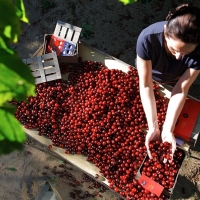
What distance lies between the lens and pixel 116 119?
2.50 meters

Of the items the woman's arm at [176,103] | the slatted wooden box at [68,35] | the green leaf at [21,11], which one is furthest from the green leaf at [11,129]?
the slatted wooden box at [68,35]

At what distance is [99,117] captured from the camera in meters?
2.55

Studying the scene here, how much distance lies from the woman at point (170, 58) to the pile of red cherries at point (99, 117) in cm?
20

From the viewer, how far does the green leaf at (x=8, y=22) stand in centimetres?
67

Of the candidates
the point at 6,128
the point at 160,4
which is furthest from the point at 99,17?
the point at 6,128

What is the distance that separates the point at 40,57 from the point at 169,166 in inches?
55.9

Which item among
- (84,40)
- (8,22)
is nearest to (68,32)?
(84,40)

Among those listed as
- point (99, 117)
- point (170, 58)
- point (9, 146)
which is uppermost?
point (9, 146)

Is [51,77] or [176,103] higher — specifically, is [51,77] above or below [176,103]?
below

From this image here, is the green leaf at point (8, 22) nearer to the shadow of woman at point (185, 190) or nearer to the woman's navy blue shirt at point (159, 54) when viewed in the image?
the woman's navy blue shirt at point (159, 54)

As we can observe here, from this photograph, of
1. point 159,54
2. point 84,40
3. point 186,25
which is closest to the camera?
point 186,25

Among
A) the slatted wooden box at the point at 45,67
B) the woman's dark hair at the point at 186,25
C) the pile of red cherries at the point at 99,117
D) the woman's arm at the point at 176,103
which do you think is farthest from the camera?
the slatted wooden box at the point at 45,67

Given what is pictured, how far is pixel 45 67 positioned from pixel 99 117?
2.16ft

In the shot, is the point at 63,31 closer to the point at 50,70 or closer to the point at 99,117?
the point at 50,70
